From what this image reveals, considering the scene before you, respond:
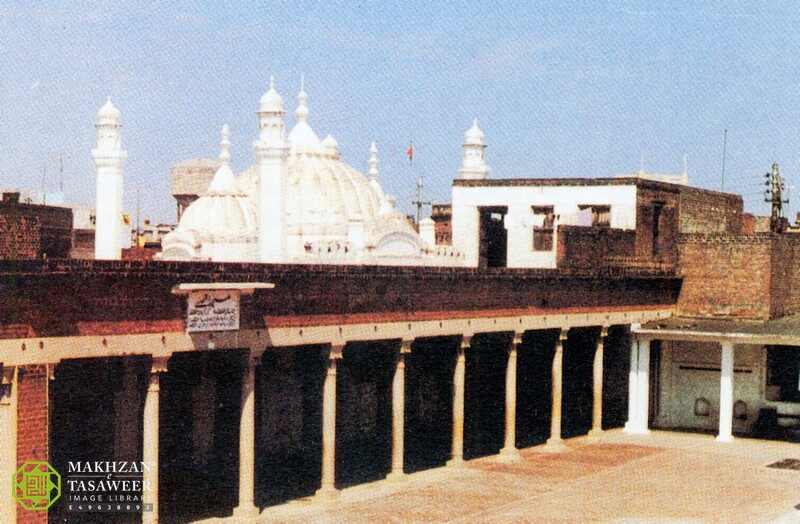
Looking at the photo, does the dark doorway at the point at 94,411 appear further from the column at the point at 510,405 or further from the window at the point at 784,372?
the window at the point at 784,372

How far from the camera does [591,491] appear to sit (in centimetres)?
2452

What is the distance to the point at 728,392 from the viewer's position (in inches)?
1233

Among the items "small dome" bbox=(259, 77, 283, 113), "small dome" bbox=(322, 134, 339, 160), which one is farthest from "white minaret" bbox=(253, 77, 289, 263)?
"small dome" bbox=(322, 134, 339, 160)

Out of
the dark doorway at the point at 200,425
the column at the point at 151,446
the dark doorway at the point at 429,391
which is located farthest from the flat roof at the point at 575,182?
the column at the point at 151,446

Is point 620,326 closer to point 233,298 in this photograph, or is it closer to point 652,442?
point 652,442

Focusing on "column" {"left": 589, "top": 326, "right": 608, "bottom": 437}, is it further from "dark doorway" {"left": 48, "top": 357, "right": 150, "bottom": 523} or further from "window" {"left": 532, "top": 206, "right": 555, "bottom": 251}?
"dark doorway" {"left": 48, "top": 357, "right": 150, "bottom": 523}

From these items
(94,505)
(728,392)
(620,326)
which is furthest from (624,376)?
(94,505)

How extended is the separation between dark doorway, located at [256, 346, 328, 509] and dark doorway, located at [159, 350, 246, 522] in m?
0.81

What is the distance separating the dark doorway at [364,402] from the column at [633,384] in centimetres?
665

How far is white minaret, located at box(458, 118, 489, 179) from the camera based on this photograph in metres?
42.6

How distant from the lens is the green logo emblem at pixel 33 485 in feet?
54.4

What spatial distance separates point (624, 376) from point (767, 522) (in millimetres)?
12781

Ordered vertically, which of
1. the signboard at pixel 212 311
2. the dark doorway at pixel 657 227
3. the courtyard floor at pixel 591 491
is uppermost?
the dark doorway at pixel 657 227

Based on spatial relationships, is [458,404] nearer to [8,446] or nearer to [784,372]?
[8,446]
